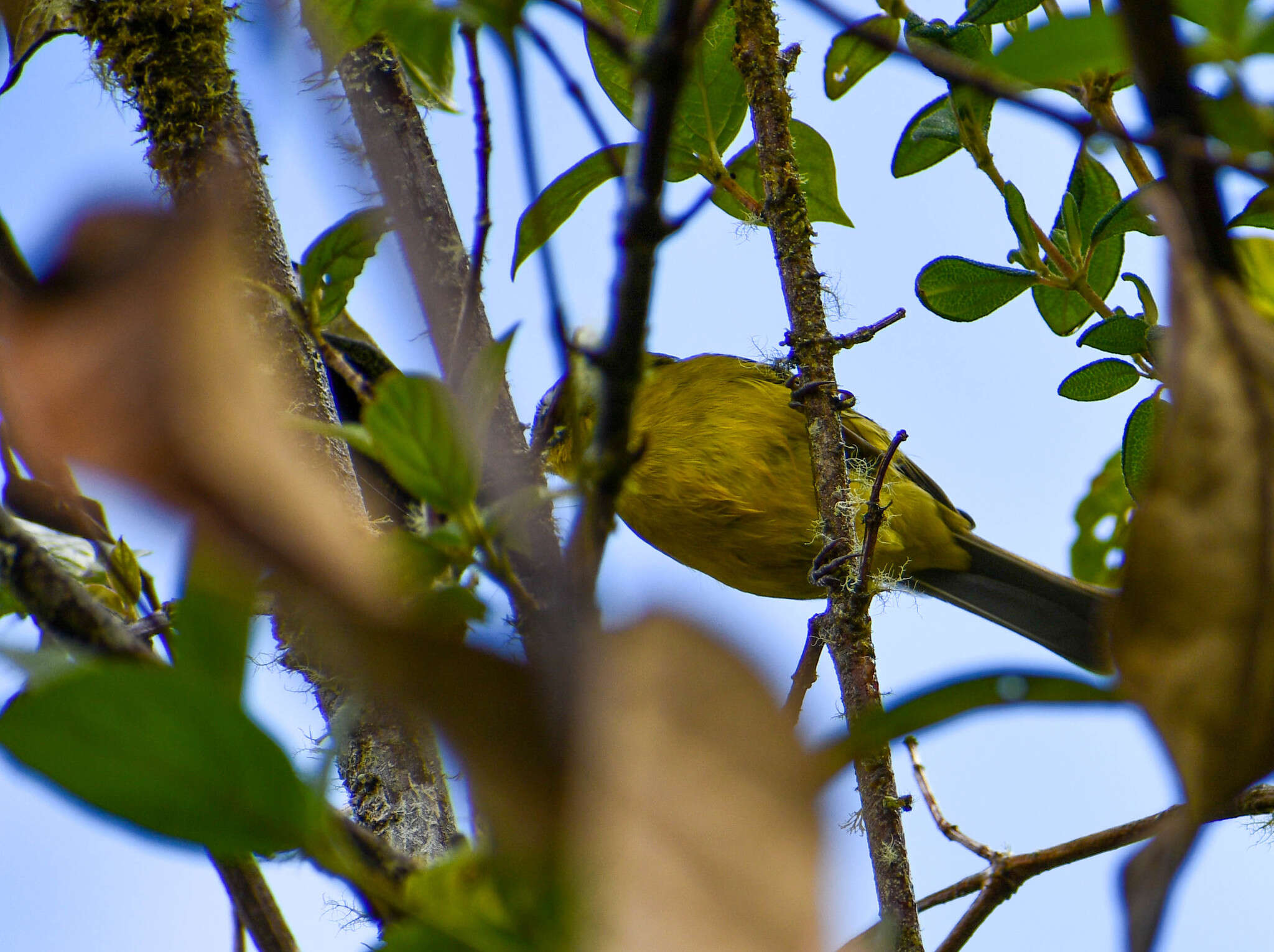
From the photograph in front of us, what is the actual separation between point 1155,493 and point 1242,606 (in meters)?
0.04

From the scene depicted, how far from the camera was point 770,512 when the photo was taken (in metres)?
2.86

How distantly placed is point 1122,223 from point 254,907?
1133mm

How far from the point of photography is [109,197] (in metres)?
0.30

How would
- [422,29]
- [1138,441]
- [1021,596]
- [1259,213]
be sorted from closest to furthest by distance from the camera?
[422,29] < [1259,213] < [1138,441] < [1021,596]

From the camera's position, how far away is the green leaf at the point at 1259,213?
1.95ft

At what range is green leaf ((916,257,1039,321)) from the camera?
51.8 inches

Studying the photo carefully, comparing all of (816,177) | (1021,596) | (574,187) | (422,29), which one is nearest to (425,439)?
(422,29)

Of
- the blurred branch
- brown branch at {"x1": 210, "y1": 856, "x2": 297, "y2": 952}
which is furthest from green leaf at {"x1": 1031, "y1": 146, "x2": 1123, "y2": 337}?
brown branch at {"x1": 210, "y1": 856, "x2": 297, "y2": 952}

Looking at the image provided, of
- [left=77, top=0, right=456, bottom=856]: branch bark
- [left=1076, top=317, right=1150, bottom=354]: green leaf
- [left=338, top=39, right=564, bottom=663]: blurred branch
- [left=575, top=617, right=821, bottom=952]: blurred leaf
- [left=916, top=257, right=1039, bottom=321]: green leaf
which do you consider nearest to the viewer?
[left=575, top=617, right=821, bottom=952]: blurred leaf

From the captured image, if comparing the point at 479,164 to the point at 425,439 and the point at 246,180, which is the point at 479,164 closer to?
the point at 425,439

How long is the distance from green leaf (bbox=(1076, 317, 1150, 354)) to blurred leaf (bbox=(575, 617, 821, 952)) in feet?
3.69

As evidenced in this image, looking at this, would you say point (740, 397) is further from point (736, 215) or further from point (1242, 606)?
point (1242, 606)

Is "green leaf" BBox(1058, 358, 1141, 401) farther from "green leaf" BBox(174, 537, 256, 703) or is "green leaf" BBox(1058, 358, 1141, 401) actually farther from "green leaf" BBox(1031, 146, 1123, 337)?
"green leaf" BBox(174, 537, 256, 703)

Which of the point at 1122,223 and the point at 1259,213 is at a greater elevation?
the point at 1122,223
